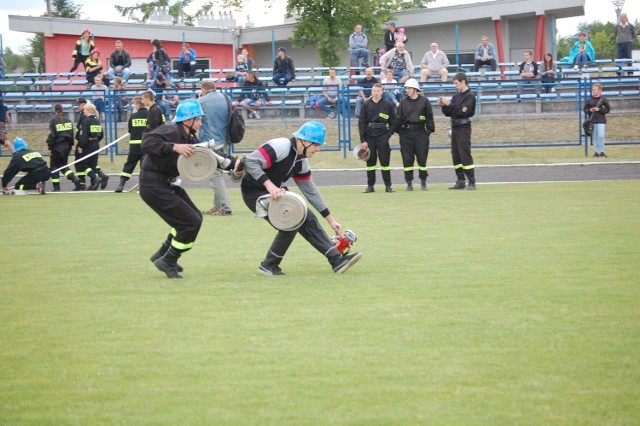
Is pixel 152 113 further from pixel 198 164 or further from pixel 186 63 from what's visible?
pixel 186 63

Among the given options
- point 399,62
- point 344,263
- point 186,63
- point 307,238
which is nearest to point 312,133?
point 307,238

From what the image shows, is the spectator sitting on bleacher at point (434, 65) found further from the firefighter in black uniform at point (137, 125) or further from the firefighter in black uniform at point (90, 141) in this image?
the firefighter in black uniform at point (137, 125)

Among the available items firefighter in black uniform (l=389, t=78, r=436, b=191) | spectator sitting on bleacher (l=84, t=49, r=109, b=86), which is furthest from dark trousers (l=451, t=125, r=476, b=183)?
spectator sitting on bleacher (l=84, t=49, r=109, b=86)

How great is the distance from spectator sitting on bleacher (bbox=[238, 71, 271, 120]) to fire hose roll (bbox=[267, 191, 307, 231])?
63.7 ft

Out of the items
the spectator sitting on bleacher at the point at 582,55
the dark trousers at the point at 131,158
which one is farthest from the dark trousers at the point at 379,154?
the spectator sitting on bleacher at the point at 582,55

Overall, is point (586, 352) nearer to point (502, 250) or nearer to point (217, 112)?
point (502, 250)

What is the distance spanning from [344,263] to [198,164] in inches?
74.3

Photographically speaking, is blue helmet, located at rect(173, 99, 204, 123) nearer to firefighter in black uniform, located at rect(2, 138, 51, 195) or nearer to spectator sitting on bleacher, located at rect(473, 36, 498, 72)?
firefighter in black uniform, located at rect(2, 138, 51, 195)

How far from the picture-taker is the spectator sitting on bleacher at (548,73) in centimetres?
2880

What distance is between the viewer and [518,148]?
1105 inches

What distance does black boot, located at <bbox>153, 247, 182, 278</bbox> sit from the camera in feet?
31.6

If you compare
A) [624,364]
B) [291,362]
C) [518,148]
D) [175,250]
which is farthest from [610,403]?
[518,148]

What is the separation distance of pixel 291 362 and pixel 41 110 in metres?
26.4

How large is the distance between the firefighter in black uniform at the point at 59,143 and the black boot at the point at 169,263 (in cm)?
1323
